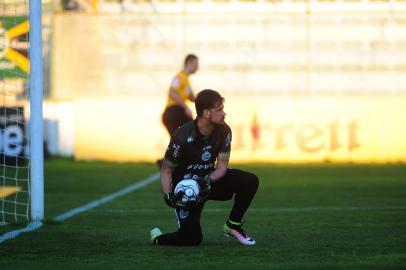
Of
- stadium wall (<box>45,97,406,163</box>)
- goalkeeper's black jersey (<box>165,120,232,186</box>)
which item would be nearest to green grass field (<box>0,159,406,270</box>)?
goalkeeper's black jersey (<box>165,120,232,186</box>)

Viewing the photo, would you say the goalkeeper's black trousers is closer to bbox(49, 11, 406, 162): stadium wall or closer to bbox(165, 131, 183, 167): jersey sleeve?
bbox(165, 131, 183, 167): jersey sleeve

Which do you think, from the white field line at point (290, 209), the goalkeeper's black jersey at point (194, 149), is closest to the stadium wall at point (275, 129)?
the white field line at point (290, 209)

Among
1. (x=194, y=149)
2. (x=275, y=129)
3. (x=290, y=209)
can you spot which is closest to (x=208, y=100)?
(x=194, y=149)

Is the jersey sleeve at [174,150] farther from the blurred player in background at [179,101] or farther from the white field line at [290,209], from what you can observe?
the blurred player in background at [179,101]

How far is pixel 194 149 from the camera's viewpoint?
24.1 feet

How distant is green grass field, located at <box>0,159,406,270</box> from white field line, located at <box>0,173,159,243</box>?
0.11 metres

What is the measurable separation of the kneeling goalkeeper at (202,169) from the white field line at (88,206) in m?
1.43

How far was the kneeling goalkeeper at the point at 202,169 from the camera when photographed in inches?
285

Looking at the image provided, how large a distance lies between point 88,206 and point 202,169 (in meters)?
4.26

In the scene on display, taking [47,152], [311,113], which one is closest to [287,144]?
[311,113]

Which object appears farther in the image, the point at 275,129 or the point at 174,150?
the point at 275,129

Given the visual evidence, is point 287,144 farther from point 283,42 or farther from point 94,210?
point 94,210

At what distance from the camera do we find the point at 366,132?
20875 mm

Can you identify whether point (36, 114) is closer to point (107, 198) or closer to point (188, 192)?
point (188, 192)
